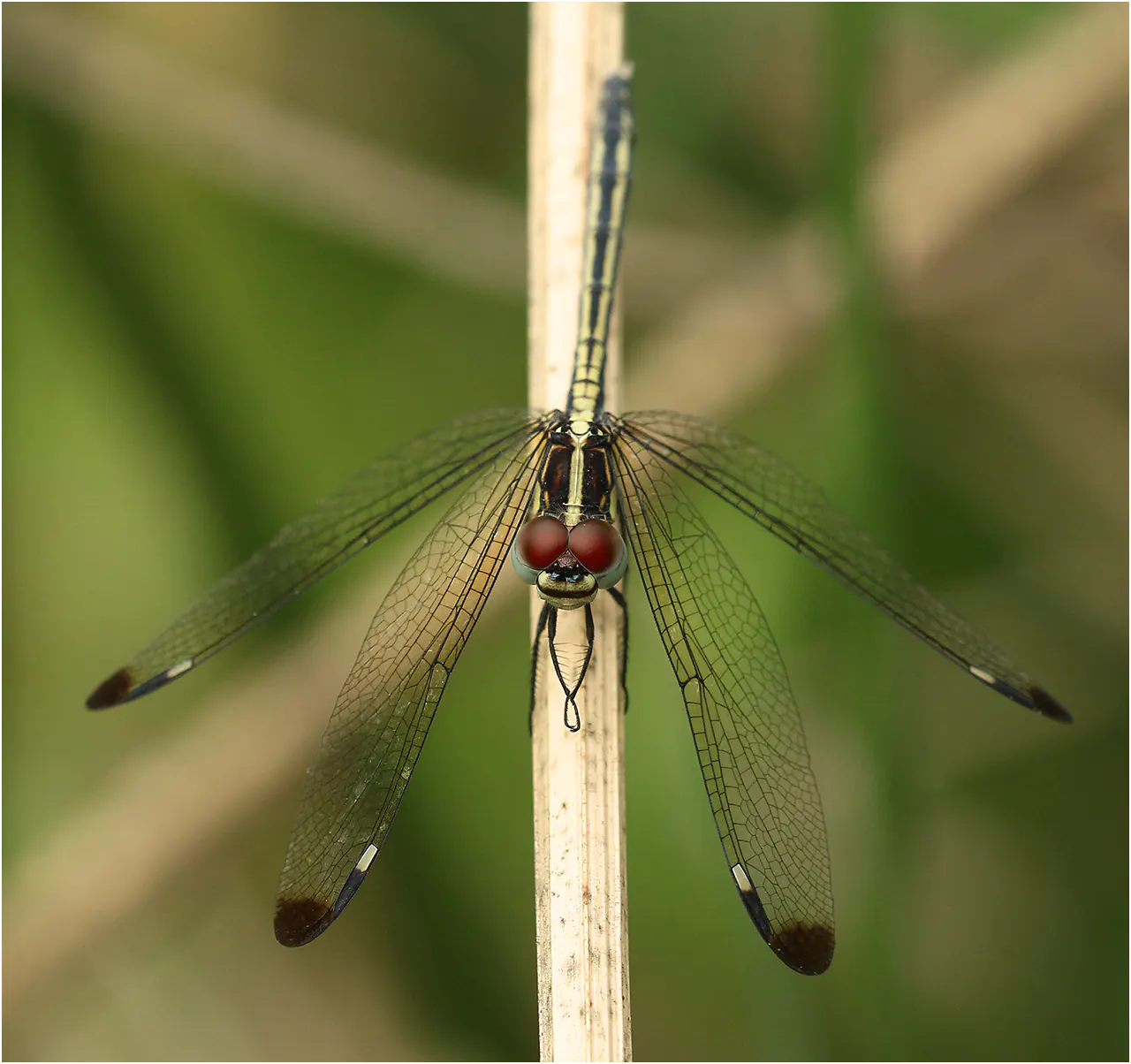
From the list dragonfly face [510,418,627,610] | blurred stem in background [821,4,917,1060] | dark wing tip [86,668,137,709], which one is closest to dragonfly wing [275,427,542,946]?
dragonfly face [510,418,627,610]

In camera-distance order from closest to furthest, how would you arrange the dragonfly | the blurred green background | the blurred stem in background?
the dragonfly → the blurred stem in background → the blurred green background

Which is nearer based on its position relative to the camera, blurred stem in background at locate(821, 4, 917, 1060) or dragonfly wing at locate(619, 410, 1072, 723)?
dragonfly wing at locate(619, 410, 1072, 723)

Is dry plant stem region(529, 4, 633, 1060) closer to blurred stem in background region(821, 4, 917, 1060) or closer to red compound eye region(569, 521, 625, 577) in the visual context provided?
red compound eye region(569, 521, 625, 577)

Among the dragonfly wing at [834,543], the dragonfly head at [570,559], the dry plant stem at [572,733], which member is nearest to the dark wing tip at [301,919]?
the dry plant stem at [572,733]

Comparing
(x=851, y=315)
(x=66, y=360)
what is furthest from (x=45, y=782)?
(x=851, y=315)

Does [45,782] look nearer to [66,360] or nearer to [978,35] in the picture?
[66,360]

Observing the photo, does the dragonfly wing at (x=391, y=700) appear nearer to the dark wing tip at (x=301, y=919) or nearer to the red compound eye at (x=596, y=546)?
the dark wing tip at (x=301, y=919)
